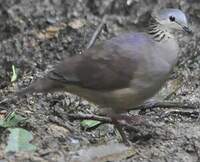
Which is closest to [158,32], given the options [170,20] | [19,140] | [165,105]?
[170,20]

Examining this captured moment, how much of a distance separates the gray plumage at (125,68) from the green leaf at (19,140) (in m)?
0.42

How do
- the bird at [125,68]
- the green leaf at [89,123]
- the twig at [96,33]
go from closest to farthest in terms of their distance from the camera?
the bird at [125,68] < the green leaf at [89,123] < the twig at [96,33]

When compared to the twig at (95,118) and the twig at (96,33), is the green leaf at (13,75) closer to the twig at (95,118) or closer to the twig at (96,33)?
the twig at (96,33)

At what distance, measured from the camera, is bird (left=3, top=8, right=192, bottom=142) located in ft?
15.2

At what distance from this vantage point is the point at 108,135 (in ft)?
16.9

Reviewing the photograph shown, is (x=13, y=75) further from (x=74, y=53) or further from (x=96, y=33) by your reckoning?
(x=96, y=33)

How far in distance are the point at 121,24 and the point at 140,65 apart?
252cm

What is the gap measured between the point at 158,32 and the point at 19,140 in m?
1.32

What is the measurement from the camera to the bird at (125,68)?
462 cm

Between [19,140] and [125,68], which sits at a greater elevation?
[125,68]

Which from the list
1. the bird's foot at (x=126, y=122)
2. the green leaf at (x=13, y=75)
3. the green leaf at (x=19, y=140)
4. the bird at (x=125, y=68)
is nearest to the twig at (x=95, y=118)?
the bird's foot at (x=126, y=122)

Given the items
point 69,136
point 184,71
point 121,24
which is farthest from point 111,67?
point 121,24

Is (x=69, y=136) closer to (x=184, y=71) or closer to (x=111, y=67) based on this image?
(x=111, y=67)

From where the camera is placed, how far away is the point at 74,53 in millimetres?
6688
